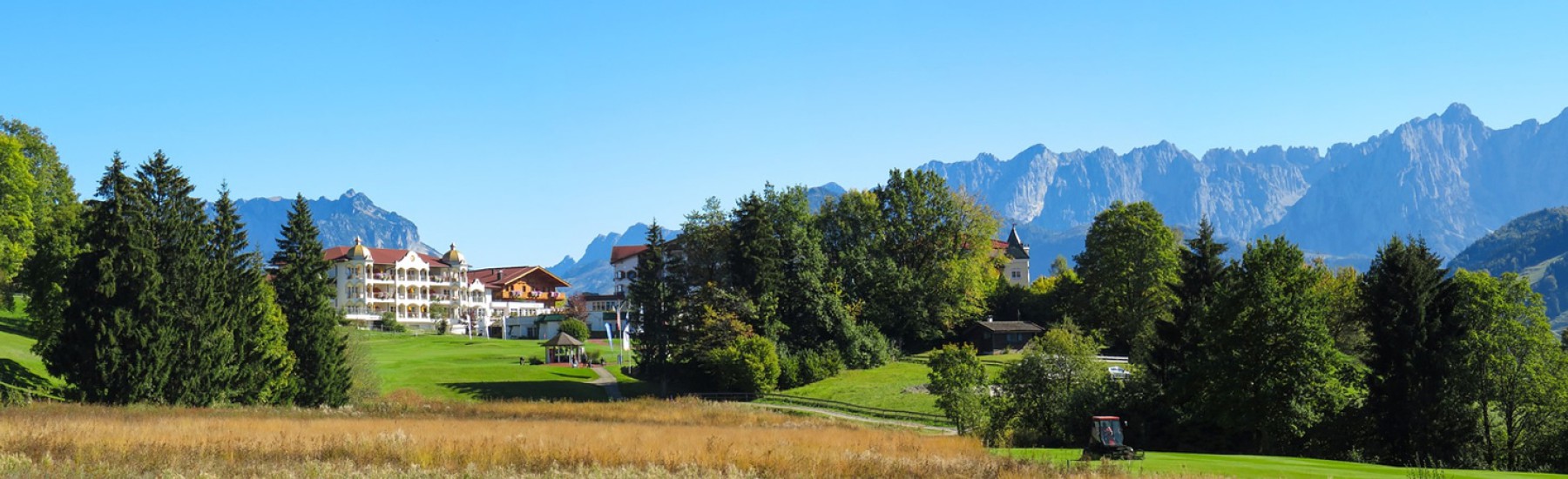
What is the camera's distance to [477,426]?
Answer: 128ft

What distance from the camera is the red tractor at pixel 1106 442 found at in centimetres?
3594

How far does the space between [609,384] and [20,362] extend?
113 feet

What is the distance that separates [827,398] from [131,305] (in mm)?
36464

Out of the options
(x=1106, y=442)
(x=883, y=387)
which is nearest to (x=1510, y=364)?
(x=1106, y=442)

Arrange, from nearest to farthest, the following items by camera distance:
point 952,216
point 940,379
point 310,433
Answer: point 310,433 < point 940,379 < point 952,216

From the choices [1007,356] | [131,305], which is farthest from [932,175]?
[131,305]

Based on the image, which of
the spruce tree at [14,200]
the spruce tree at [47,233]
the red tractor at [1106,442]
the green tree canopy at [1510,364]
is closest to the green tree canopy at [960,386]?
the red tractor at [1106,442]

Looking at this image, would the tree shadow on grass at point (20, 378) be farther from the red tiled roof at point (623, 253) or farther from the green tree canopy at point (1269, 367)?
the red tiled roof at point (623, 253)

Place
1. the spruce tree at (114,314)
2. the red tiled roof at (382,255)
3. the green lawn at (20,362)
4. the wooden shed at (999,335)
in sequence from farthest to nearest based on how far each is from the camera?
the red tiled roof at (382,255)
the wooden shed at (999,335)
the green lawn at (20,362)
the spruce tree at (114,314)

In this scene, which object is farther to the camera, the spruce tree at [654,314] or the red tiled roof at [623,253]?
the red tiled roof at [623,253]

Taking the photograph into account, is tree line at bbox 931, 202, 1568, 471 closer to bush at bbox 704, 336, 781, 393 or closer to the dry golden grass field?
the dry golden grass field

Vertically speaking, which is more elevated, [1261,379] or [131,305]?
[131,305]

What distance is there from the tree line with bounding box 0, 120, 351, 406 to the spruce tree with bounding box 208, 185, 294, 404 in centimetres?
6

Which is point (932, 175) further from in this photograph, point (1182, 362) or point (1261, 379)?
point (1261, 379)
